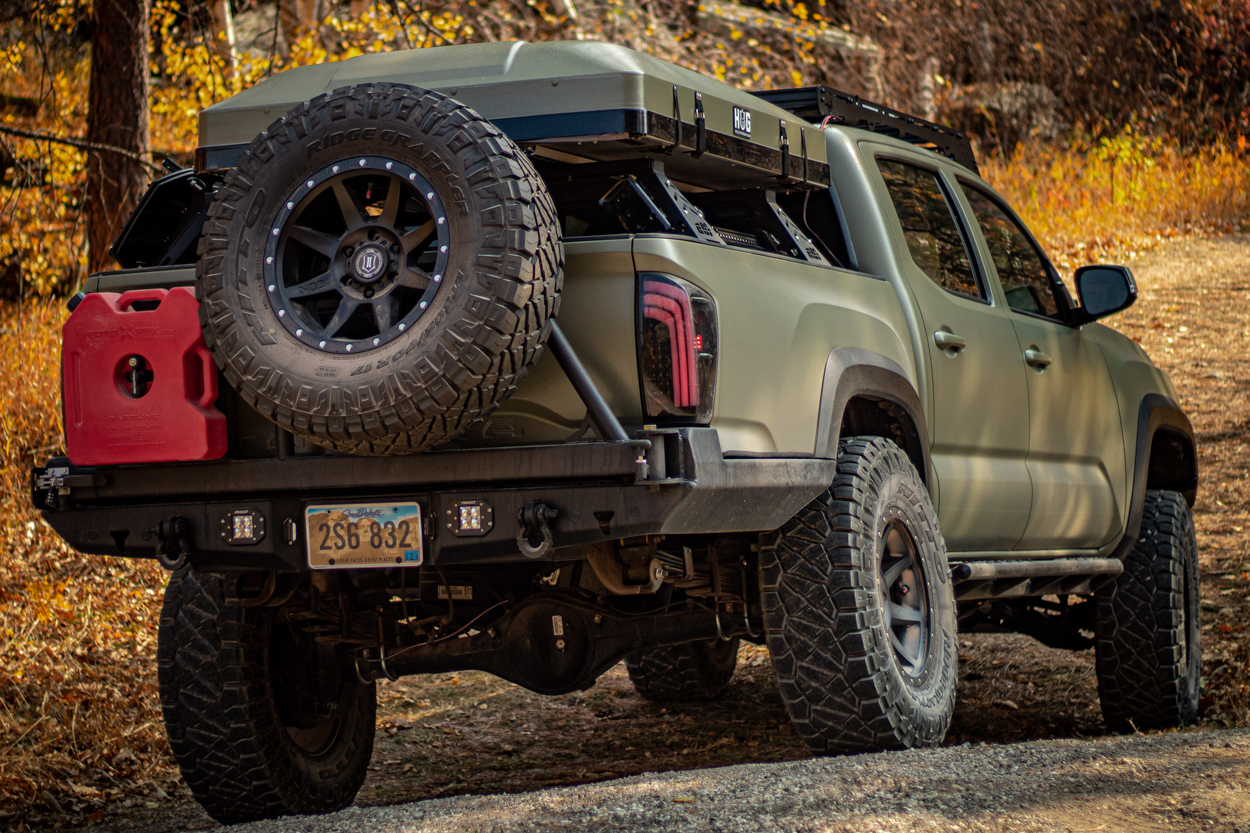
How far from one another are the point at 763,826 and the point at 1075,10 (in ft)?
65.6

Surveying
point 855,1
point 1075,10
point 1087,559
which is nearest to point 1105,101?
point 1075,10

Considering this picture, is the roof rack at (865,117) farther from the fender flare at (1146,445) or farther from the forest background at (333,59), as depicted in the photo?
the forest background at (333,59)

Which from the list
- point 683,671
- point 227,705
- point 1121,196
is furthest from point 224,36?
point 227,705

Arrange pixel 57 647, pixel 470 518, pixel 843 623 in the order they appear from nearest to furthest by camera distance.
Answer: pixel 470 518, pixel 843 623, pixel 57 647

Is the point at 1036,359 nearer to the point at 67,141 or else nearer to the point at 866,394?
the point at 866,394

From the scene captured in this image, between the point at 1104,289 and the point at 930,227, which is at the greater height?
the point at 930,227

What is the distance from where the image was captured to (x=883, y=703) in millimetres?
3604

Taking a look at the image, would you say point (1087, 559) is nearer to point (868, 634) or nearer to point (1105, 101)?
point (868, 634)

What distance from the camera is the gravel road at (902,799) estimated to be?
2.84 meters

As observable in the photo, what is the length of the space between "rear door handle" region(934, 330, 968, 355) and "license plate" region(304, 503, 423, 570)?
207 centimetres

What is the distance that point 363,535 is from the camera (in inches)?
130

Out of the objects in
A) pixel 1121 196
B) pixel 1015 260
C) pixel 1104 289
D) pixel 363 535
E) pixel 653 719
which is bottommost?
pixel 653 719

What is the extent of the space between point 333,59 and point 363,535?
12.9 metres

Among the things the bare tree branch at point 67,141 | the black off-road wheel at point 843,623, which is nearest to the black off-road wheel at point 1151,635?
the black off-road wheel at point 843,623
